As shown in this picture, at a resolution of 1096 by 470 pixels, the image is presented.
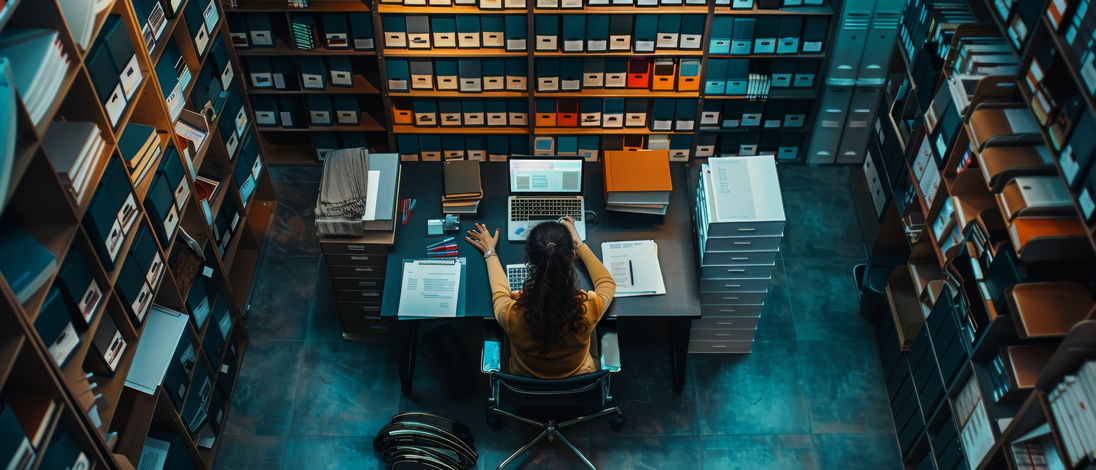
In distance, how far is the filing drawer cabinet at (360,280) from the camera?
3.67 metres

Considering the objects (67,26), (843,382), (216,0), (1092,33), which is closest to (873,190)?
(843,382)

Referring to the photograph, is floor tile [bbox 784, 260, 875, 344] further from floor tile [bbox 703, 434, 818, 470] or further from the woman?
the woman

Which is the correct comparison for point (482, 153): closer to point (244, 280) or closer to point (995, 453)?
point (244, 280)

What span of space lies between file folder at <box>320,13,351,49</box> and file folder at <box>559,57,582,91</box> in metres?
1.27

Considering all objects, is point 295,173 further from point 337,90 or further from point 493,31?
point 493,31

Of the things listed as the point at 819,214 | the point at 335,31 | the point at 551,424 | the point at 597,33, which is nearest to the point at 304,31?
the point at 335,31

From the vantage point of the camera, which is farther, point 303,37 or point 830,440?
point 303,37

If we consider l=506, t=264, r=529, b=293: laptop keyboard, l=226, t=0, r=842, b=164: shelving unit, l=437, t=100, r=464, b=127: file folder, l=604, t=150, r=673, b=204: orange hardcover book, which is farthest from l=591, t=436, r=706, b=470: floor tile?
l=437, t=100, r=464, b=127: file folder

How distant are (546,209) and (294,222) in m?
1.97

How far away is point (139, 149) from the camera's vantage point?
10.1 ft

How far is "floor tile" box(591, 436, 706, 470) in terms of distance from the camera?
147 inches

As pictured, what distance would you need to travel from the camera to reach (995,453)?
277cm

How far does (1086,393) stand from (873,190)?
105 inches

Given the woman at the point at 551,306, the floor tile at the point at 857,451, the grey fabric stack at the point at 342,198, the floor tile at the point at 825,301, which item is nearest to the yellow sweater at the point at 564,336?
the woman at the point at 551,306
